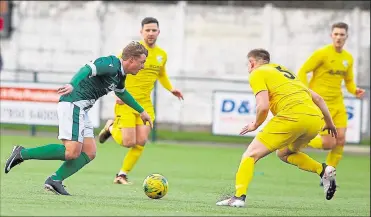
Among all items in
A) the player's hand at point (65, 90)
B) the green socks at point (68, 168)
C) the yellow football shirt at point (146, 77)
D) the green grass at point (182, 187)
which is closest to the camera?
the green grass at point (182, 187)

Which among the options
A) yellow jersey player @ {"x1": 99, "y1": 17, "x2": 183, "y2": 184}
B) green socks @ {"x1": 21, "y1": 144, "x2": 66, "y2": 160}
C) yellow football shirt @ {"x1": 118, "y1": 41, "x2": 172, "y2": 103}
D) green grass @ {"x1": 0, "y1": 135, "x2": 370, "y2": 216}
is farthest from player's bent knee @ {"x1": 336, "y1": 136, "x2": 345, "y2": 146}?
green socks @ {"x1": 21, "y1": 144, "x2": 66, "y2": 160}

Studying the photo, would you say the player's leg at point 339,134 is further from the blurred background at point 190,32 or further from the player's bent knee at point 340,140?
the blurred background at point 190,32

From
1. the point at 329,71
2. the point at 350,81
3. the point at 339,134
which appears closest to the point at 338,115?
the point at 339,134

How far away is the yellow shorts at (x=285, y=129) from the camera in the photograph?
12.1 meters

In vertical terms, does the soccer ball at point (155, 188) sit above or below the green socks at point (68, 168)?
below

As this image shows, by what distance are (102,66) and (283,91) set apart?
199 cm

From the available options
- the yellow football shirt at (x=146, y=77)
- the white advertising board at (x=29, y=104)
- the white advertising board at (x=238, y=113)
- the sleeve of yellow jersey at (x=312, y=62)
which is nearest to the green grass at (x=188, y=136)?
the white advertising board at (x=29, y=104)

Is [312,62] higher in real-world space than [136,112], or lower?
higher

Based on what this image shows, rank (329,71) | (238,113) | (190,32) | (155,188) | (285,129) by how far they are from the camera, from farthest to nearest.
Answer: (190,32)
(238,113)
(329,71)
(155,188)
(285,129)

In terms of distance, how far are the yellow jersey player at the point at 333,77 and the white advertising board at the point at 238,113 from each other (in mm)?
7905

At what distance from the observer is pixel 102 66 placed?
1223 centimetres

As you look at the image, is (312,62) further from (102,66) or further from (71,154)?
(71,154)

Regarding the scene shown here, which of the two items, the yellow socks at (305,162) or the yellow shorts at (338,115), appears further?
the yellow shorts at (338,115)

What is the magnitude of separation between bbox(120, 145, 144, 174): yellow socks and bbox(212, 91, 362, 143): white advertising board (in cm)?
965
